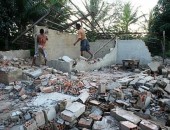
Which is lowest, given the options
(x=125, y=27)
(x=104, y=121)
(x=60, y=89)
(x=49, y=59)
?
(x=104, y=121)

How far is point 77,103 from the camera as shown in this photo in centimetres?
521

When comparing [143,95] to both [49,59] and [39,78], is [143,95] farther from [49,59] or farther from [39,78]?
[49,59]

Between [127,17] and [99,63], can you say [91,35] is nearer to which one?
[99,63]

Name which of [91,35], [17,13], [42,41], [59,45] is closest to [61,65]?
[42,41]

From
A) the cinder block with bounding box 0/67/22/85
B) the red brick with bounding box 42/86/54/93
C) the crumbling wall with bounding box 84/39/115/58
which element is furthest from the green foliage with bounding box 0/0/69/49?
the red brick with bounding box 42/86/54/93

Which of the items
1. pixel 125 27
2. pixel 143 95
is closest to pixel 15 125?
pixel 143 95

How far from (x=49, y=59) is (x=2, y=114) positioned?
4.15m

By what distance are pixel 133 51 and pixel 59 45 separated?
4.34m

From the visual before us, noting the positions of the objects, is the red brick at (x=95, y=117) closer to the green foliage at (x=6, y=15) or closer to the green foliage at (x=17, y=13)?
the green foliage at (x=17, y=13)

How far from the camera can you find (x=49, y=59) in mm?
8891

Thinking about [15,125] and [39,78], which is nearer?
[15,125]

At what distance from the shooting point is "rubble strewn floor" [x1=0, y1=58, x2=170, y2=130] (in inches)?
186

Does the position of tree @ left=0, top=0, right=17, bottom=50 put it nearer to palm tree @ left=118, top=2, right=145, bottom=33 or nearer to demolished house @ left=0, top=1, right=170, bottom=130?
demolished house @ left=0, top=1, right=170, bottom=130

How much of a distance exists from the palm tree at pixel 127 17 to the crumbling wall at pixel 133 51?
18.5 feet
